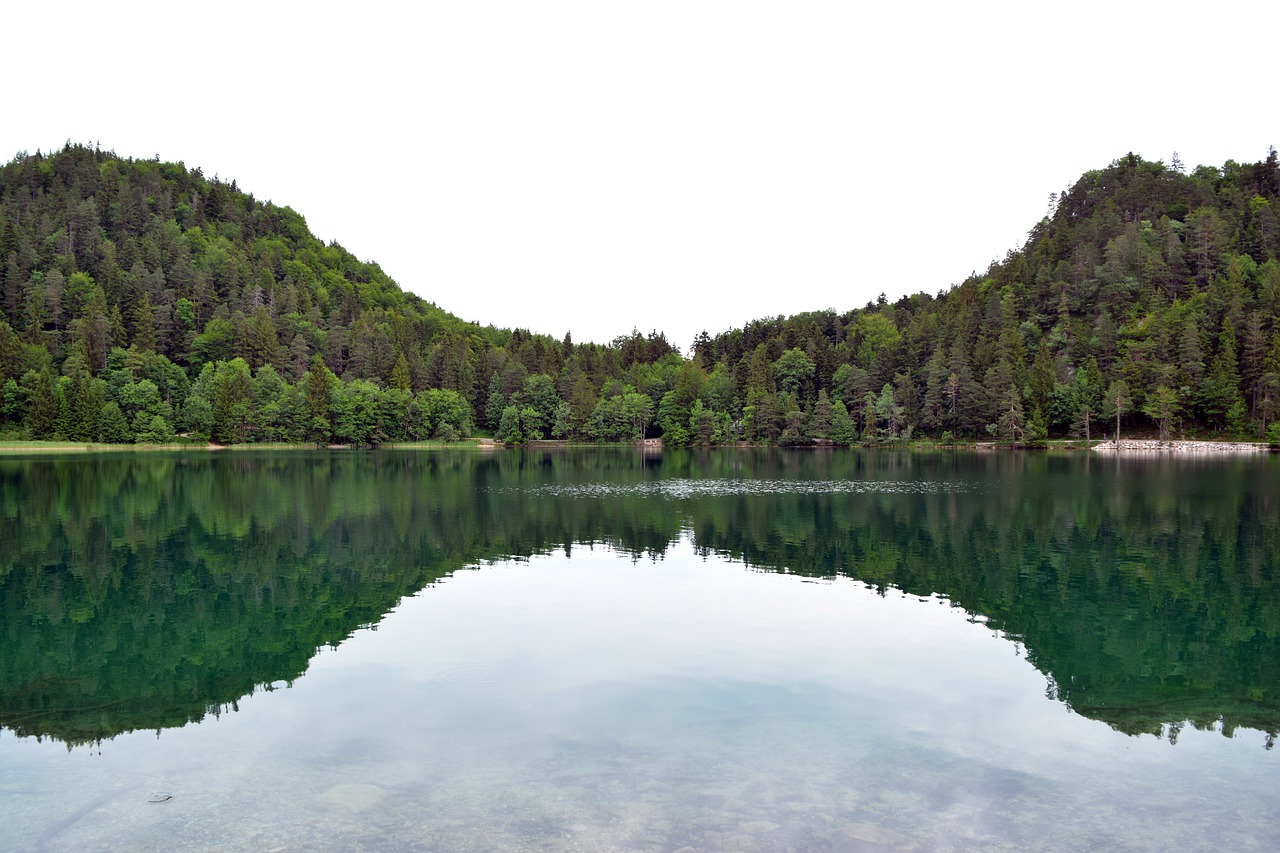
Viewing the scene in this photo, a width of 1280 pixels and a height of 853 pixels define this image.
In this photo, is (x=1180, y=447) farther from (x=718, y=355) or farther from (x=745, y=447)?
(x=718, y=355)

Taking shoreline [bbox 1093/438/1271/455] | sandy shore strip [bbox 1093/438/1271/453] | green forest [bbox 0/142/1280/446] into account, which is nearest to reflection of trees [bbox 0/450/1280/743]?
A: shoreline [bbox 1093/438/1271/455]

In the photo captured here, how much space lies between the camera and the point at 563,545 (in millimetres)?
31953

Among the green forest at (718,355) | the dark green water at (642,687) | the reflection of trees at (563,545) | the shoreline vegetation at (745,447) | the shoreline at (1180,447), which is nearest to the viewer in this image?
the dark green water at (642,687)

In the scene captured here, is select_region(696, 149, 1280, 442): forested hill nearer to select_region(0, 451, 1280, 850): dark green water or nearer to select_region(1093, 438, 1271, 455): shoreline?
select_region(1093, 438, 1271, 455): shoreline

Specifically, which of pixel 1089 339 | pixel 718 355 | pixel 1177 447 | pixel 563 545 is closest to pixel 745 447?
pixel 718 355

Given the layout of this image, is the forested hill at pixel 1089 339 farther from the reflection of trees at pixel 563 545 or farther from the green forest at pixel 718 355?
the reflection of trees at pixel 563 545

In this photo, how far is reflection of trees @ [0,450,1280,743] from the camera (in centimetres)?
1509

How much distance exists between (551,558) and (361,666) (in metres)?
13.1

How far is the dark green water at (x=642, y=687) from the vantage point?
9.73 m

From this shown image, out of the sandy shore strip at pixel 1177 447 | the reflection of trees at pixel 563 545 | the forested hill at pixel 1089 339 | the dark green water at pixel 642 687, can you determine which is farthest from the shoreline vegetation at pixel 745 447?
the dark green water at pixel 642 687

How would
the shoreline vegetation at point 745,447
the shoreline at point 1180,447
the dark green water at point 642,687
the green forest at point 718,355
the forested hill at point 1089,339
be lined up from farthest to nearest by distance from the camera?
the green forest at point 718,355
the forested hill at point 1089,339
the shoreline vegetation at point 745,447
the shoreline at point 1180,447
the dark green water at point 642,687

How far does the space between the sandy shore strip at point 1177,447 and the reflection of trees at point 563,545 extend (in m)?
56.6

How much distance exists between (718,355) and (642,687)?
590 feet

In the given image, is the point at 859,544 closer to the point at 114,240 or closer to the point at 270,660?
the point at 270,660
